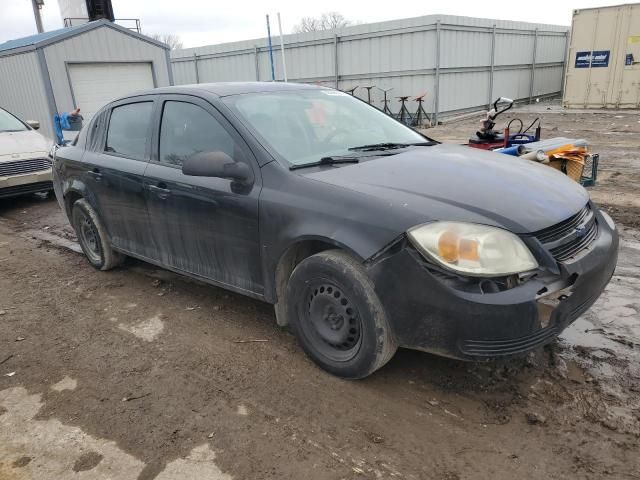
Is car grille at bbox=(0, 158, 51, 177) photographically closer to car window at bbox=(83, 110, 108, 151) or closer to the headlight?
car window at bbox=(83, 110, 108, 151)

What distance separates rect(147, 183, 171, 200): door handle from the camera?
12.5 feet

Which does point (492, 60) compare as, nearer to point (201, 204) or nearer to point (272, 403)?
point (201, 204)

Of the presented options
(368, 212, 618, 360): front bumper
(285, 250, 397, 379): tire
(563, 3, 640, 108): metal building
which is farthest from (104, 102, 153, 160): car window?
(563, 3, 640, 108): metal building

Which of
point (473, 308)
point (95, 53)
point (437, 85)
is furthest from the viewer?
point (437, 85)

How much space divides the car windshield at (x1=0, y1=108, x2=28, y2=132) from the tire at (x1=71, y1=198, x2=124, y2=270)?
5.08 meters

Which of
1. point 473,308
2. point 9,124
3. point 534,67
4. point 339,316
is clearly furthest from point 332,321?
point 534,67

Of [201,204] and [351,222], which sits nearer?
[351,222]

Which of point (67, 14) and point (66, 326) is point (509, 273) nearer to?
point (66, 326)

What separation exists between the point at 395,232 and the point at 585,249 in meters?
1.10

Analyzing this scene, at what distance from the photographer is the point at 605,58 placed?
1752cm

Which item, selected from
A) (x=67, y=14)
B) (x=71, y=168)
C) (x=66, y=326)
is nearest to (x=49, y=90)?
(x=71, y=168)

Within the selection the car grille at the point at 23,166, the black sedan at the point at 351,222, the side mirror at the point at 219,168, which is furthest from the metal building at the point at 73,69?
the side mirror at the point at 219,168

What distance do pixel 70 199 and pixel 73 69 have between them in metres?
10.9

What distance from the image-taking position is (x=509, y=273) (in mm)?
2479
